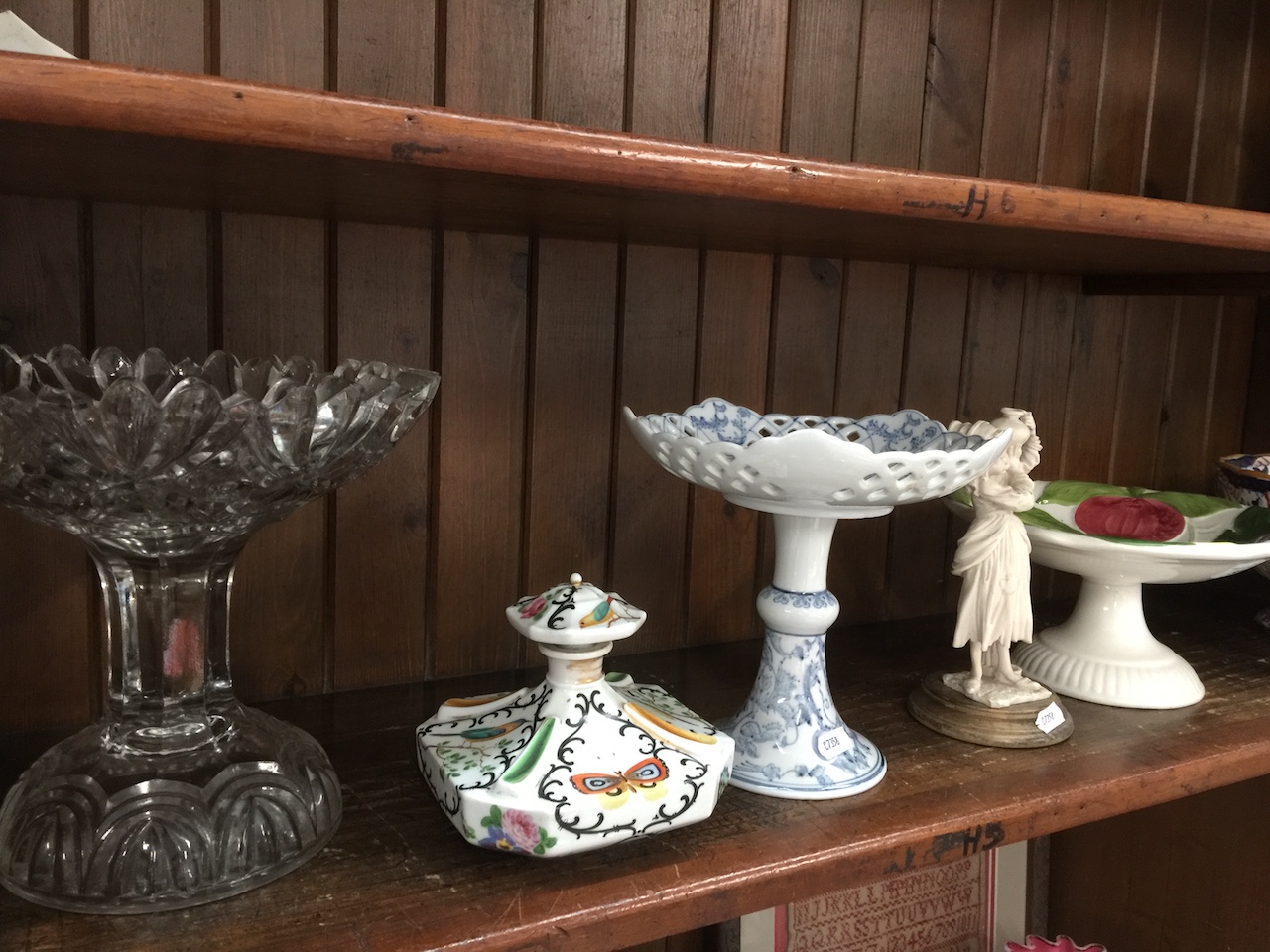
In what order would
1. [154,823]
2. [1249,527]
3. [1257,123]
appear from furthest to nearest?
[1257,123] < [1249,527] < [154,823]

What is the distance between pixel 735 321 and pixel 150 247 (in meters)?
0.42

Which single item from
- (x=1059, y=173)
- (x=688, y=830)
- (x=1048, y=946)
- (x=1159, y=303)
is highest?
(x=1059, y=173)

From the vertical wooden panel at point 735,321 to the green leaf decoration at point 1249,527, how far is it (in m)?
0.38

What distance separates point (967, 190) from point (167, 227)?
0.46m

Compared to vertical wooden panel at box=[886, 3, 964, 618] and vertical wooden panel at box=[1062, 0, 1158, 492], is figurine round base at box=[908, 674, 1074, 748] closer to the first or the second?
vertical wooden panel at box=[886, 3, 964, 618]

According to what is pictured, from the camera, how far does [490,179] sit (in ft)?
1.56

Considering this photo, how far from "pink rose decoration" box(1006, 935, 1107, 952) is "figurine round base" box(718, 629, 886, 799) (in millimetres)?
448

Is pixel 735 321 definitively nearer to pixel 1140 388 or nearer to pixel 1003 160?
pixel 1003 160

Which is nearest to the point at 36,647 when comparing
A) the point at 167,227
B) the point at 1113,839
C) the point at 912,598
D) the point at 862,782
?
the point at 167,227

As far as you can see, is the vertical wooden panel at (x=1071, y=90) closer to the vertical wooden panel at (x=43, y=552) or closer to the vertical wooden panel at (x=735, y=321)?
the vertical wooden panel at (x=735, y=321)

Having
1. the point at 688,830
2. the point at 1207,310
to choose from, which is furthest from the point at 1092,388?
the point at 688,830

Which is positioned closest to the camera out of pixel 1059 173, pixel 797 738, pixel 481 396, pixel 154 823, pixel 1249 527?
pixel 154 823

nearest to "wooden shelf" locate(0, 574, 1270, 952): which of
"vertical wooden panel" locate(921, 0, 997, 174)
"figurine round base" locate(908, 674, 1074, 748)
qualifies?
"figurine round base" locate(908, 674, 1074, 748)

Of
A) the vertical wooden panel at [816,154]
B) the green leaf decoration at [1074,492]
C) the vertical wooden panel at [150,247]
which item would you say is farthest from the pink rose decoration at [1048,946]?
the vertical wooden panel at [150,247]
